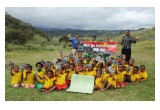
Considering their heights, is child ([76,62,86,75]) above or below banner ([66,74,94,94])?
above

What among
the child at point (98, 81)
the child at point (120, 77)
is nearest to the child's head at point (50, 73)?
the child at point (98, 81)

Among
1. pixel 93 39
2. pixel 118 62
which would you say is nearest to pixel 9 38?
pixel 93 39

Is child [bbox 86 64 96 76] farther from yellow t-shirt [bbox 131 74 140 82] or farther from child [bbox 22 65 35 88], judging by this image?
child [bbox 22 65 35 88]

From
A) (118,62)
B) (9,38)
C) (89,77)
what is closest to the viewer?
(89,77)

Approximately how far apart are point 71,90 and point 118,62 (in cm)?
226

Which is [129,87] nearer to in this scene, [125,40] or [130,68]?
[130,68]

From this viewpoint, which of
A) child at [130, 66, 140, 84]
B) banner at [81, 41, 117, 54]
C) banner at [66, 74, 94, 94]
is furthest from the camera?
banner at [81, 41, 117, 54]

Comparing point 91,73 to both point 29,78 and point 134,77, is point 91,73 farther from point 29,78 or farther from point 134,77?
point 29,78

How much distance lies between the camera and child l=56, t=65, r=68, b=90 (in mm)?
8773

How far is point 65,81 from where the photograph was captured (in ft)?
29.3

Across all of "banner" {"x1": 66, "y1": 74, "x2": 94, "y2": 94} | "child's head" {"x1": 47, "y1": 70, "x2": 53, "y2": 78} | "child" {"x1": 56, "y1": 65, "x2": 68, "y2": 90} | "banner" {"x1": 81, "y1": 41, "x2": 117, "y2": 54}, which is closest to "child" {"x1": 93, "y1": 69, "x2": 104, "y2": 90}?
"banner" {"x1": 66, "y1": 74, "x2": 94, "y2": 94}

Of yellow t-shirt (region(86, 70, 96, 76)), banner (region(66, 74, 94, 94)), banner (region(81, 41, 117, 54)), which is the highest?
banner (region(81, 41, 117, 54))

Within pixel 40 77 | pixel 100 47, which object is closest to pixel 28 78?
pixel 40 77

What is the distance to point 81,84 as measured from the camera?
8.84m
